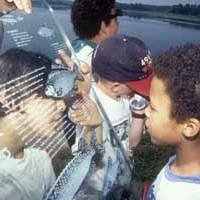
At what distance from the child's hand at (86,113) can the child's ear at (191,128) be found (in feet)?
1.09

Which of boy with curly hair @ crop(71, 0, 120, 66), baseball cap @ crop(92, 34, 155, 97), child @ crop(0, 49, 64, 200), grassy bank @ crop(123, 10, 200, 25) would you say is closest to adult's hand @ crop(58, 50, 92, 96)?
child @ crop(0, 49, 64, 200)

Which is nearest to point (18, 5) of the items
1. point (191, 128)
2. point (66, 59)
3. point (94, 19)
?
point (66, 59)

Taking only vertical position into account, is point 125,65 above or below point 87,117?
below

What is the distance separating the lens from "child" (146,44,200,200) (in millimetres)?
1871

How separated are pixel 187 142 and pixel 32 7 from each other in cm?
66

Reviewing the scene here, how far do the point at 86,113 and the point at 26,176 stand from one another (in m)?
0.29

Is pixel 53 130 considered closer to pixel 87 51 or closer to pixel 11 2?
pixel 11 2

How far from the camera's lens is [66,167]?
1.57m

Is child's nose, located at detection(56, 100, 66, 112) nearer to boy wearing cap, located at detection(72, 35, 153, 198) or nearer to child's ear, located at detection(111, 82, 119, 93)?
boy wearing cap, located at detection(72, 35, 153, 198)

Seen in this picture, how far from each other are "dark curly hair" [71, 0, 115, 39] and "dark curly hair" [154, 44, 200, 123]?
1.21 m

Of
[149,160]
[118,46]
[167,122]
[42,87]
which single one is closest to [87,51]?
[118,46]

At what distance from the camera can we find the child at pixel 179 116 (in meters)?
1.87

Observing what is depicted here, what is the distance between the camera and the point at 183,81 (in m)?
1.87

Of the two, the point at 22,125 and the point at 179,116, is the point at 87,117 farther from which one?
the point at 179,116
